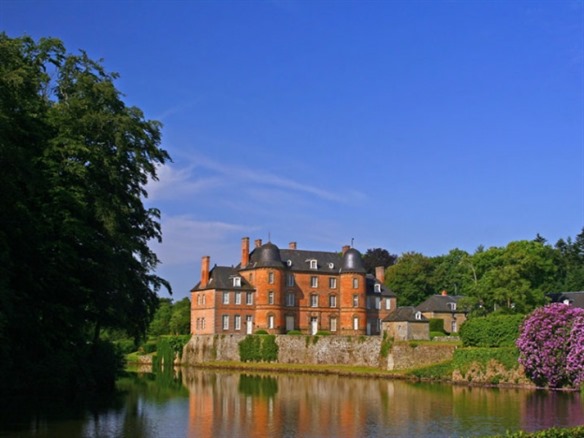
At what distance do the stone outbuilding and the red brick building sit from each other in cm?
982

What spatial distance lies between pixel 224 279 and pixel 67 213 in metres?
35.5

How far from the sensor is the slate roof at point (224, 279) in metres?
56.8

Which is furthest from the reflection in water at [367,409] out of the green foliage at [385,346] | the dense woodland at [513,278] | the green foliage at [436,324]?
the green foliage at [436,324]

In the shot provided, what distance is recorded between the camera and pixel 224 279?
57.3 m

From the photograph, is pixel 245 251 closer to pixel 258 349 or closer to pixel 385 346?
pixel 258 349

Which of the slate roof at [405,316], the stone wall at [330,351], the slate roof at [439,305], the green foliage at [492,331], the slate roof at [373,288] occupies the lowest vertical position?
the stone wall at [330,351]

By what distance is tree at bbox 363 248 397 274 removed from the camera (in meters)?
80.6

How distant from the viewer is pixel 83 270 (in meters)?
24.0

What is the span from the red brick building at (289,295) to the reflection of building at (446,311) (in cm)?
525

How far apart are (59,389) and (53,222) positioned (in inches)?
290

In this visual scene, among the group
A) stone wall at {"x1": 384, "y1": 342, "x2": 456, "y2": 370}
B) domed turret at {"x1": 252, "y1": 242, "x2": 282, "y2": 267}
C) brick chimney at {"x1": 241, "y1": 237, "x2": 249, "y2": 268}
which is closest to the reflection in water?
stone wall at {"x1": 384, "y1": 342, "x2": 456, "y2": 370}

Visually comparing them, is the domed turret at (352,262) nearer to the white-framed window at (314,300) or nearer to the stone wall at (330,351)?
the white-framed window at (314,300)

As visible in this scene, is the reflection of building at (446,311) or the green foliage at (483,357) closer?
the green foliage at (483,357)

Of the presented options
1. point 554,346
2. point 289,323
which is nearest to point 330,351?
point 289,323
